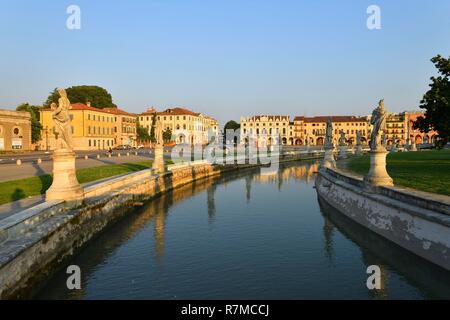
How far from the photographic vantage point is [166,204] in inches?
1095

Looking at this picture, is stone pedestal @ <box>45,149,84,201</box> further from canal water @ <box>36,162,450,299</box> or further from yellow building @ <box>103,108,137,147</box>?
yellow building @ <box>103,108,137,147</box>

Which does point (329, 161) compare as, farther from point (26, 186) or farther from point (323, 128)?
point (323, 128)

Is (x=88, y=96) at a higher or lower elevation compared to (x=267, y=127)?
higher

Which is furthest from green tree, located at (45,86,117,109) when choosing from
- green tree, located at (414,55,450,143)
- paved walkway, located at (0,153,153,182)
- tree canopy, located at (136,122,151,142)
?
green tree, located at (414,55,450,143)

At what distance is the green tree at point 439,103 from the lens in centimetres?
2383

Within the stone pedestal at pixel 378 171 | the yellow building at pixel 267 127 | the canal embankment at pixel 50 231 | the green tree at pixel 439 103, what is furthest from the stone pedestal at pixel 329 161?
the yellow building at pixel 267 127

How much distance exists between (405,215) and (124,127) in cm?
9967

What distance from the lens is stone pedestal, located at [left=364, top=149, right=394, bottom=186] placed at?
18219mm

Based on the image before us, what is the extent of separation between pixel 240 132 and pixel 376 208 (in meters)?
149

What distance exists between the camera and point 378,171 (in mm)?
18484

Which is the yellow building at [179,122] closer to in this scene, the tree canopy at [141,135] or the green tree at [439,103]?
the tree canopy at [141,135]

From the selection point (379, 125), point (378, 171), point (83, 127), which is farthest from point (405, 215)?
point (83, 127)

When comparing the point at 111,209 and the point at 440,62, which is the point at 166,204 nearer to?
the point at 111,209

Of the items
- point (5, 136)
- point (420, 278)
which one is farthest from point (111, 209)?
point (5, 136)
